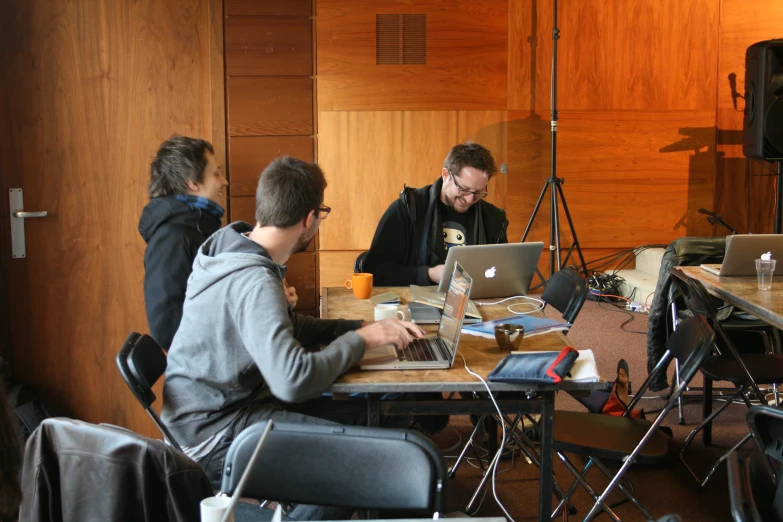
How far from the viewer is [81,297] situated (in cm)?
362

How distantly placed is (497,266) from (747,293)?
3.34 feet

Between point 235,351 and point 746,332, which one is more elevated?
point 235,351

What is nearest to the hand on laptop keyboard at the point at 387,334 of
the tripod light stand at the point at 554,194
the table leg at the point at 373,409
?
the table leg at the point at 373,409

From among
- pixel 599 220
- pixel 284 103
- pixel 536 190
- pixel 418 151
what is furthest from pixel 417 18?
pixel 284 103

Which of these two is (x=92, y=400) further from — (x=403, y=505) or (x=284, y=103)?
(x=403, y=505)

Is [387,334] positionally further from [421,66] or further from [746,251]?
[421,66]

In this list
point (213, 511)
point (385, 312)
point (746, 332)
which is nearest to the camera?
point (213, 511)

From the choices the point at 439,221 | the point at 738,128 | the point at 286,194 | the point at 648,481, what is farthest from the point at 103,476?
the point at 738,128

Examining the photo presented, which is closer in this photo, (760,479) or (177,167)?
(760,479)

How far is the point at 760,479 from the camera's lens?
5.13 feet

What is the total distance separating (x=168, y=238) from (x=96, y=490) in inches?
66.9

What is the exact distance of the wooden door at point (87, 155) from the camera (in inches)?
137

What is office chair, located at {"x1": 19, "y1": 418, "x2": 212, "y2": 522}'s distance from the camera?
133 centimetres

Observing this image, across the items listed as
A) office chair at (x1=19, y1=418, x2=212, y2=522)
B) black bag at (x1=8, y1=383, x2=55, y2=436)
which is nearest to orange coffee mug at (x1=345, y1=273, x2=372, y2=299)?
black bag at (x1=8, y1=383, x2=55, y2=436)
